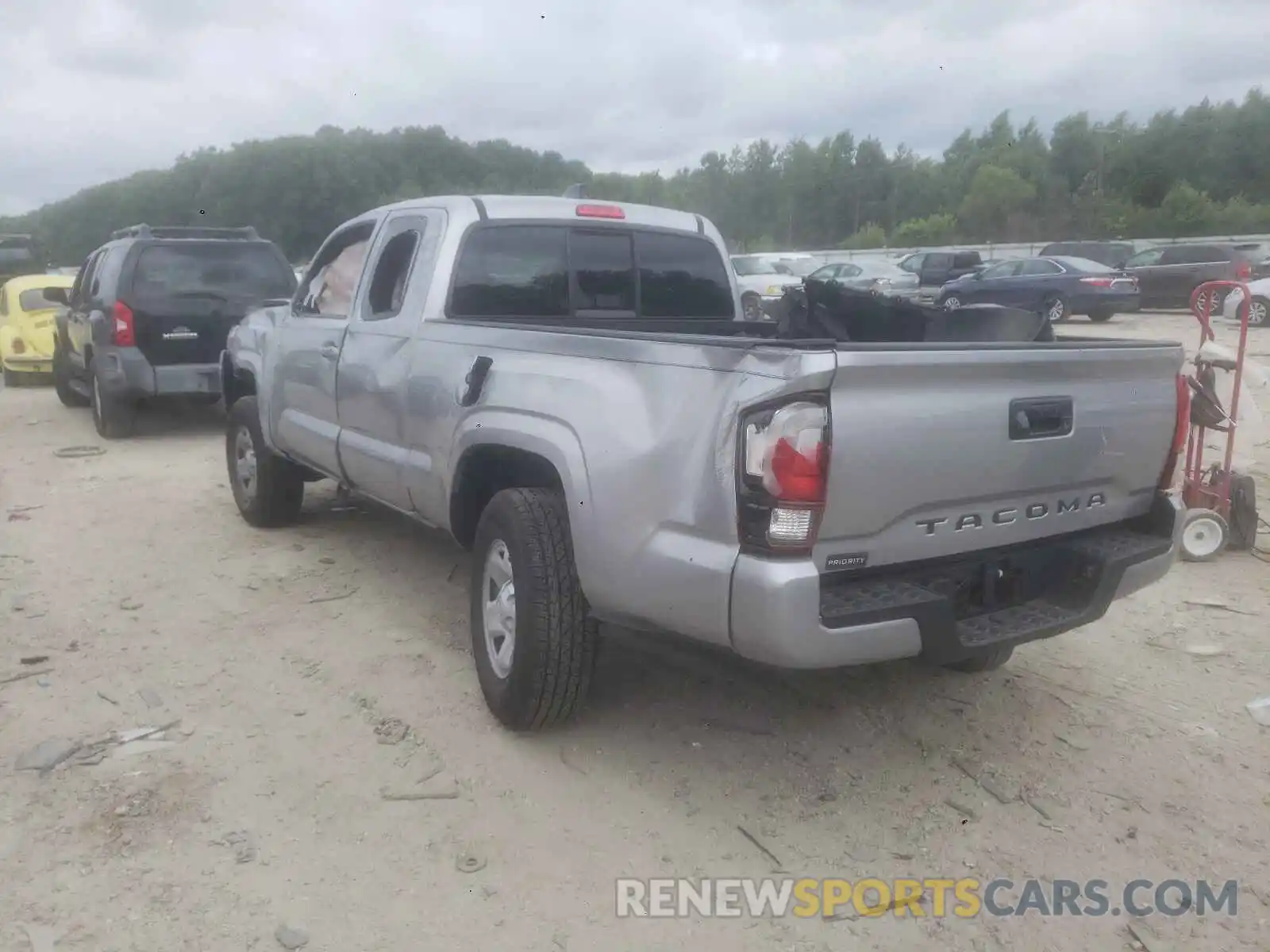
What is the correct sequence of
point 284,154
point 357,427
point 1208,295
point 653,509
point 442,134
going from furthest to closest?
1. point 284,154
2. point 442,134
3. point 1208,295
4. point 357,427
5. point 653,509

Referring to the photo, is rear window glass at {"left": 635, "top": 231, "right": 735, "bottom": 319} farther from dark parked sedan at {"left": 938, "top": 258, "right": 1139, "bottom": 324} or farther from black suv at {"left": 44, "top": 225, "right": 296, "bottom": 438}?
dark parked sedan at {"left": 938, "top": 258, "right": 1139, "bottom": 324}

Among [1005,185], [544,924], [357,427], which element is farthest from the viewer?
[1005,185]

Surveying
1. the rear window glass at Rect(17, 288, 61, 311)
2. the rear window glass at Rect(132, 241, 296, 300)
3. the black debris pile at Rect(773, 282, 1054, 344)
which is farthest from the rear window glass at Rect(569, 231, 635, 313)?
the rear window glass at Rect(17, 288, 61, 311)

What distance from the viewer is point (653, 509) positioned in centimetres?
314

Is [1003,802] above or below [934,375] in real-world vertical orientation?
below

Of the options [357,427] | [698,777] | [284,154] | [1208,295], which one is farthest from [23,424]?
[284,154]

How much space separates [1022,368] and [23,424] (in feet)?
37.6

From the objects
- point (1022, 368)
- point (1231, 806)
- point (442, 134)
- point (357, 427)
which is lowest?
point (1231, 806)

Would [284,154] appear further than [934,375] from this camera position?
Yes

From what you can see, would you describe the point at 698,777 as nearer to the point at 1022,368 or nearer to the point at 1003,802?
the point at 1003,802

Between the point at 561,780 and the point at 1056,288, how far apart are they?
810 inches

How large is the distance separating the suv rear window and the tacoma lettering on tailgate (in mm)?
2262

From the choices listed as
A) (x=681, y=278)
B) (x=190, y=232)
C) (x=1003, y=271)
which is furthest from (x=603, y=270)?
(x=1003, y=271)

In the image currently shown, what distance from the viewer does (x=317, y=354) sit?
5469 mm
